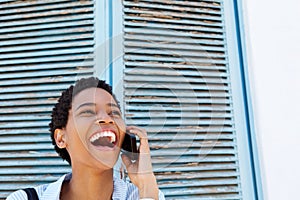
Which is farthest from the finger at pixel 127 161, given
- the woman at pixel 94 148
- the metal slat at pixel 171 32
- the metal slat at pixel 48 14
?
the metal slat at pixel 48 14

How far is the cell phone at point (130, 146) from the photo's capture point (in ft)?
3.00

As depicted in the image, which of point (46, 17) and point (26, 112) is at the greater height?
point (46, 17)

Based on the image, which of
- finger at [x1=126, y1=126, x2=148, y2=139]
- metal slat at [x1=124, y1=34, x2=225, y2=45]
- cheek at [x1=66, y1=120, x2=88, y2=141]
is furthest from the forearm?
metal slat at [x1=124, y1=34, x2=225, y2=45]

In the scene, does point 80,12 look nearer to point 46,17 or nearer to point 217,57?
point 46,17

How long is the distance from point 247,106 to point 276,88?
117 millimetres

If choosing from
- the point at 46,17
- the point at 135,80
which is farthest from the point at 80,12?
the point at 135,80

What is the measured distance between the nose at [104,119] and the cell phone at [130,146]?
0.28ft

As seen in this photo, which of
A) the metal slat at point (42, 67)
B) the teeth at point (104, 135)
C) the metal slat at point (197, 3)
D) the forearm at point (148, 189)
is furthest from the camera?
the metal slat at point (197, 3)

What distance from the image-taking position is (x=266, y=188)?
117 centimetres

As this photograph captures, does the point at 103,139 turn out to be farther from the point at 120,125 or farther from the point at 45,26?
the point at 45,26

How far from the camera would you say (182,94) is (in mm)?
1092

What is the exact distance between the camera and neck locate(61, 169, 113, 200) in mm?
932

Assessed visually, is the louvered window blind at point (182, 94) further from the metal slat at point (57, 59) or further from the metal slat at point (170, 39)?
the metal slat at point (57, 59)

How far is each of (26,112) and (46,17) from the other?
1.11 ft
